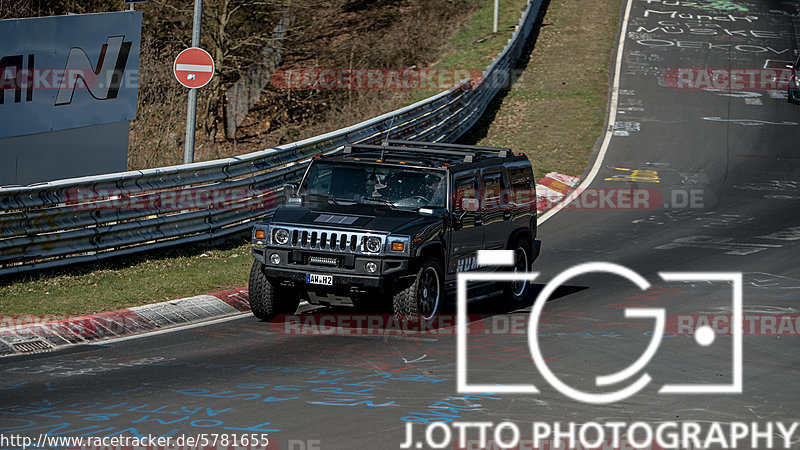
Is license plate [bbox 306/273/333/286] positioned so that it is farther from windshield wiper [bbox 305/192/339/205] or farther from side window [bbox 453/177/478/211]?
side window [bbox 453/177/478/211]

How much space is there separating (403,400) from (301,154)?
10266 millimetres

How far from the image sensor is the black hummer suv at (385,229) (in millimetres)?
11500

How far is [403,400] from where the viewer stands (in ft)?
28.6

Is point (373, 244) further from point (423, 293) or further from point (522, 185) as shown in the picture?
point (522, 185)

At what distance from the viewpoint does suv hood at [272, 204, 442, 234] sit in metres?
11.6

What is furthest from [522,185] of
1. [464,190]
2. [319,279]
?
[319,279]

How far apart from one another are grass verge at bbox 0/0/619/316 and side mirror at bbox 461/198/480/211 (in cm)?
335

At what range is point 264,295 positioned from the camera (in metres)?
12.1

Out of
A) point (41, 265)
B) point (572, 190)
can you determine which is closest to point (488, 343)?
point (41, 265)

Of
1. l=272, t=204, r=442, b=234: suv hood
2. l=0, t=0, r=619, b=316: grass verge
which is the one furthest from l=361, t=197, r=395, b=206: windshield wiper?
l=0, t=0, r=619, b=316: grass verge

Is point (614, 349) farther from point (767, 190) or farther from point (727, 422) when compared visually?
point (767, 190)

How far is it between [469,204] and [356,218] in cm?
171

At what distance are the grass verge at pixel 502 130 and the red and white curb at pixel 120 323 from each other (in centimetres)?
36

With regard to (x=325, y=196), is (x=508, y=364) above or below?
below
